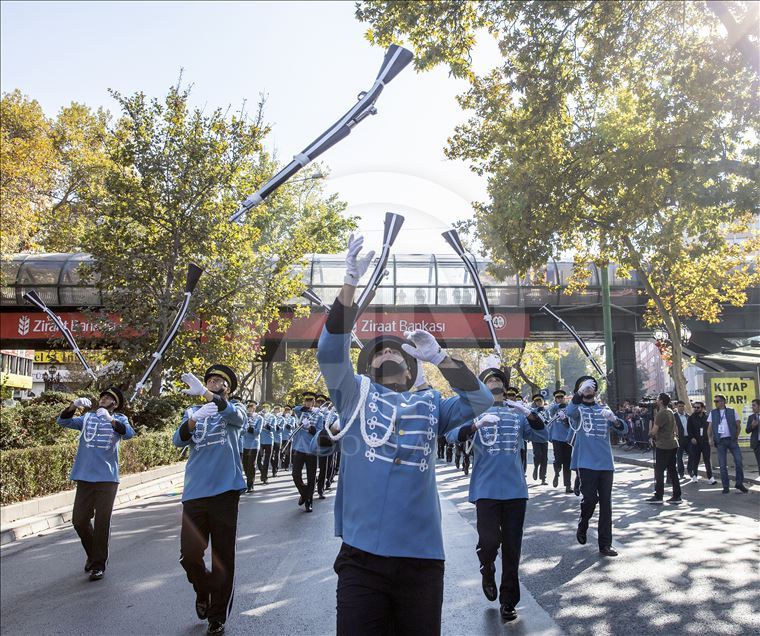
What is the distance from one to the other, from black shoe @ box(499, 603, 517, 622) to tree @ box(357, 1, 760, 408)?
28.5ft

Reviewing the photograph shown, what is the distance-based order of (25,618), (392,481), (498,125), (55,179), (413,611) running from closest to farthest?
1. (413,611)
2. (392,481)
3. (25,618)
4. (498,125)
5. (55,179)

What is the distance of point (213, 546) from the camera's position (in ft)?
19.9

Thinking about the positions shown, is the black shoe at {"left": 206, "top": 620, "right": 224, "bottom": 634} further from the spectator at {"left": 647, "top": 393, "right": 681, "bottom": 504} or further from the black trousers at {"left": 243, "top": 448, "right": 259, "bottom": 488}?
the black trousers at {"left": 243, "top": 448, "right": 259, "bottom": 488}

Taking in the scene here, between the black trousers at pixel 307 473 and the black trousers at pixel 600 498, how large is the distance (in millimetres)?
5526

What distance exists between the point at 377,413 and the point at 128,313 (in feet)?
61.6

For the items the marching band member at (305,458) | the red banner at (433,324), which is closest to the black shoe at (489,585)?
the marching band member at (305,458)

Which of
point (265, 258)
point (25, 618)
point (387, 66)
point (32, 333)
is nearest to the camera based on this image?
point (25, 618)

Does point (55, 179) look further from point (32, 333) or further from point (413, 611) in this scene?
point (413, 611)

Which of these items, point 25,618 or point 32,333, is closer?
point 25,618

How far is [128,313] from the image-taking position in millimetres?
21188

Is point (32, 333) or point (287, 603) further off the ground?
point (32, 333)

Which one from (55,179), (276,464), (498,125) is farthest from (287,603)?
(55,179)

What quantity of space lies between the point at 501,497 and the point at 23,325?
2833 cm

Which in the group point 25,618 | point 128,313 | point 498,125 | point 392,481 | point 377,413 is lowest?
point 25,618
